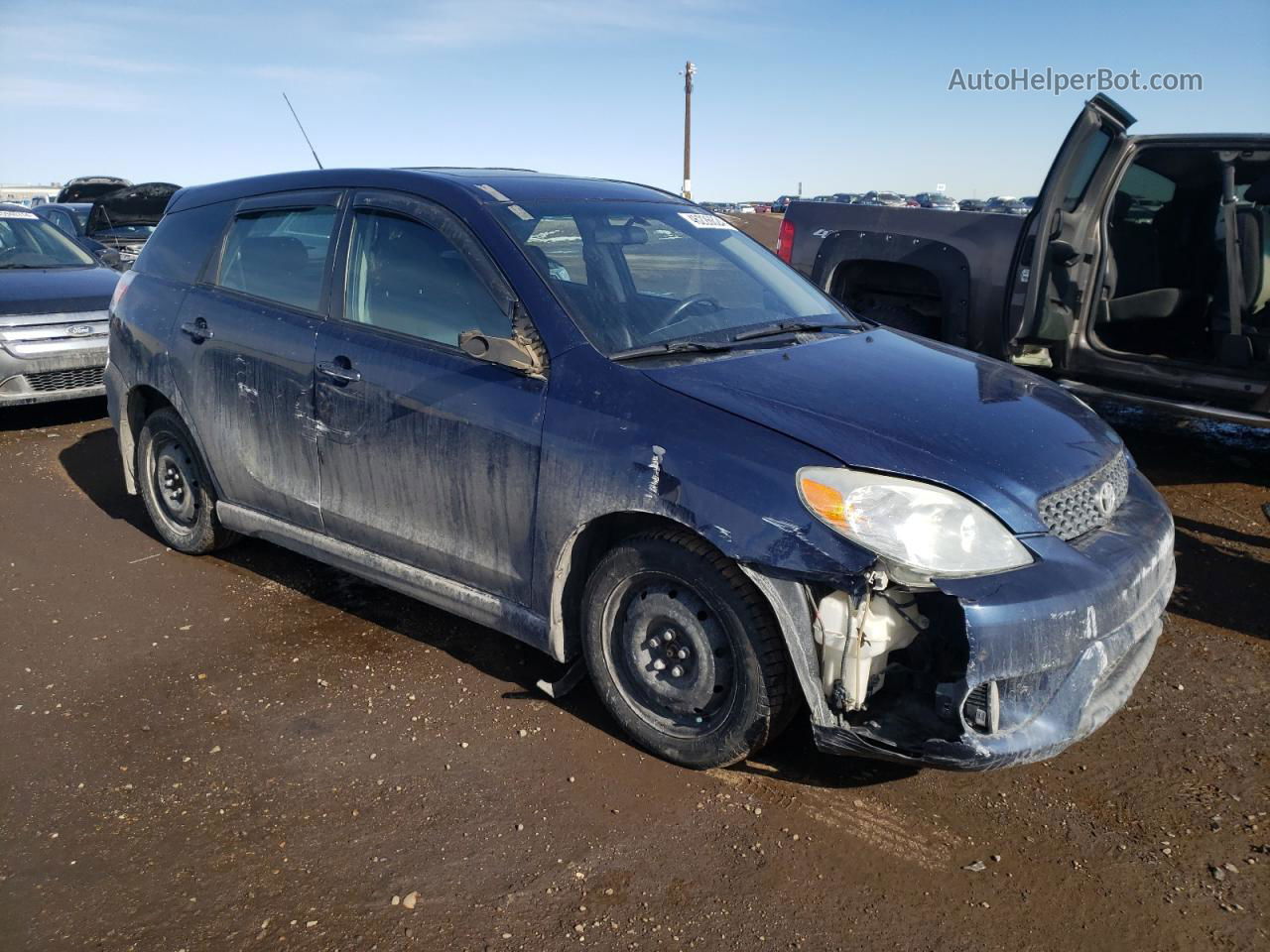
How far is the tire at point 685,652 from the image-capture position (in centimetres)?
288

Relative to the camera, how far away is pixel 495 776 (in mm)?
3182

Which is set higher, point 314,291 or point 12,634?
point 314,291

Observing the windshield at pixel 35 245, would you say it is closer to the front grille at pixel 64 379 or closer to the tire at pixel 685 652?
the front grille at pixel 64 379

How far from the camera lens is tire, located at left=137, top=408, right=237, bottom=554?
187 inches

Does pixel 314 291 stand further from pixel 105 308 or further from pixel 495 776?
pixel 105 308

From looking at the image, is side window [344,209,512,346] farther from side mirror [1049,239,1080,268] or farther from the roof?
side mirror [1049,239,1080,268]

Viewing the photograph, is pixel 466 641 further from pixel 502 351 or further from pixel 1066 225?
pixel 1066 225

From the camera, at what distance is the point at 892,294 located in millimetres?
7039

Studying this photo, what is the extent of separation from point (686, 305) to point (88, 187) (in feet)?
55.5

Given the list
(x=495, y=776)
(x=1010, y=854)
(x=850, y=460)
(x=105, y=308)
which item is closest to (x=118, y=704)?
(x=495, y=776)

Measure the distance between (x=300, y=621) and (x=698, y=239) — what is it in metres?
2.33

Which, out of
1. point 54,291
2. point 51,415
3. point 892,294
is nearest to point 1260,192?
point 892,294

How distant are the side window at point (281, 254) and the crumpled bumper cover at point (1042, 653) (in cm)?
269

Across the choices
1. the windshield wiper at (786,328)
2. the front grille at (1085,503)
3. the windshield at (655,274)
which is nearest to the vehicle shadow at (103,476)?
the windshield at (655,274)
